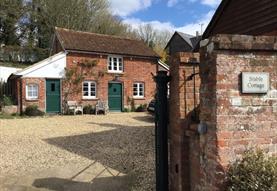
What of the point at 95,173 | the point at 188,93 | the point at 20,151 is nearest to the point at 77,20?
the point at 20,151

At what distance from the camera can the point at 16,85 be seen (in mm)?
26375

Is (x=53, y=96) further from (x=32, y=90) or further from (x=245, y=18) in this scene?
(x=245, y=18)

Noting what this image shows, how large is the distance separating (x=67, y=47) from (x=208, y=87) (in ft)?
78.3

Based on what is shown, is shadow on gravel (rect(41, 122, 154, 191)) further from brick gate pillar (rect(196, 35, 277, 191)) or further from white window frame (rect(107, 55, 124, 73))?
white window frame (rect(107, 55, 124, 73))

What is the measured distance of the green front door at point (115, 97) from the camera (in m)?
29.1

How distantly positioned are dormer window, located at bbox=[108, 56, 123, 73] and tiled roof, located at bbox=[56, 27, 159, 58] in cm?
49

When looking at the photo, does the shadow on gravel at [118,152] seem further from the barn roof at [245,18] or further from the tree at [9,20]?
the tree at [9,20]

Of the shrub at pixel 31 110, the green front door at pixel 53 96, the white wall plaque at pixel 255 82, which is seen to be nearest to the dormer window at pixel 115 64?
the green front door at pixel 53 96

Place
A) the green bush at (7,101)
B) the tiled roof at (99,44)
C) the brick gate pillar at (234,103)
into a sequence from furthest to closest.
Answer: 1. the tiled roof at (99,44)
2. the green bush at (7,101)
3. the brick gate pillar at (234,103)

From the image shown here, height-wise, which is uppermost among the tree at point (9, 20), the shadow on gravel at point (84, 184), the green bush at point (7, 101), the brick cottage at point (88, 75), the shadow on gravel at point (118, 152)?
the tree at point (9, 20)

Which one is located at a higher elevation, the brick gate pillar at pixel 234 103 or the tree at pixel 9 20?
the tree at pixel 9 20

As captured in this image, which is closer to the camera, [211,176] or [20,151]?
[211,176]

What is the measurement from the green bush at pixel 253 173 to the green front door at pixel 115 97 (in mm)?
24918

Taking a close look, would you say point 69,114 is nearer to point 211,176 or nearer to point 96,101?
point 96,101
